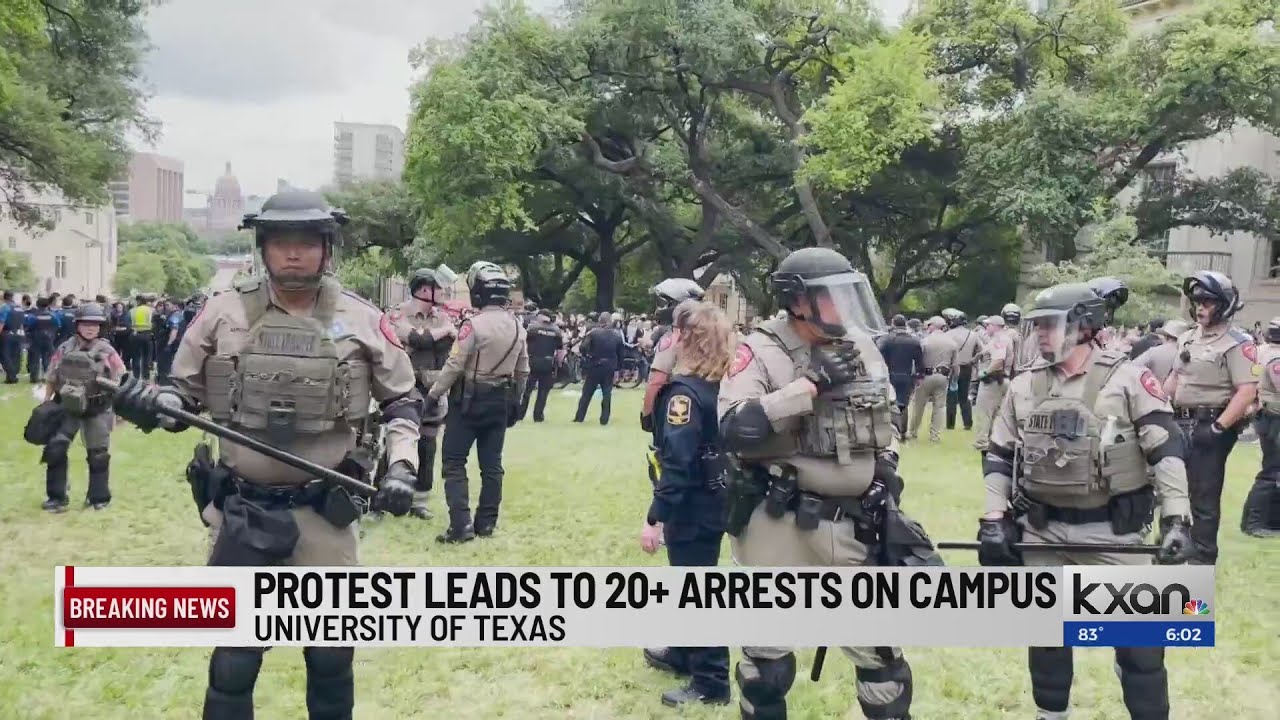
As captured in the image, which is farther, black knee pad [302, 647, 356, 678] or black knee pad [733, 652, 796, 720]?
black knee pad [733, 652, 796, 720]

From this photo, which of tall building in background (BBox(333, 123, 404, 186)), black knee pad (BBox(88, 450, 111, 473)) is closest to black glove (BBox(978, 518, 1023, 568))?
tall building in background (BBox(333, 123, 404, 186))

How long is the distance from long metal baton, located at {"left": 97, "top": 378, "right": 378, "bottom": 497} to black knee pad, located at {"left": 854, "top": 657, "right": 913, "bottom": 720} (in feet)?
6.56

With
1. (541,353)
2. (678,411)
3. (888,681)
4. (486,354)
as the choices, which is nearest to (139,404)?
(678,411)

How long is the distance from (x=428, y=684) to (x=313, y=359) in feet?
6.86

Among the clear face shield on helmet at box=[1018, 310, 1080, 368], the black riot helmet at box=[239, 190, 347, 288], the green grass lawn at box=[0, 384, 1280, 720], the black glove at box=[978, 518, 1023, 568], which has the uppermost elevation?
the black riot helmet at box=[239, 190, 347, 288]

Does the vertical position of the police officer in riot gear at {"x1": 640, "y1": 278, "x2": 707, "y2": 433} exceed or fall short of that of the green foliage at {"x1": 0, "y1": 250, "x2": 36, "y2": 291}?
it falls short

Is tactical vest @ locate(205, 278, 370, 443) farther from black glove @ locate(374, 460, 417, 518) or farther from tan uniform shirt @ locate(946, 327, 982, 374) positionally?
tan uniform shirt @ locate(946, 327, 982, 374)

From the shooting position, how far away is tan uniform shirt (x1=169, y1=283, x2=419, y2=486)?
3.54m

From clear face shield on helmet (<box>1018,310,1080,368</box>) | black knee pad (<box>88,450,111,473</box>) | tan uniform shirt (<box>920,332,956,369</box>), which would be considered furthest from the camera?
tan uniform shirt (<box>920,332,956,369</box>)

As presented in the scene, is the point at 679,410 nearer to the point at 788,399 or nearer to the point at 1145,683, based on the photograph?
the point at 788,399

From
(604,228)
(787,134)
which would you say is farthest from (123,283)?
(787,134)

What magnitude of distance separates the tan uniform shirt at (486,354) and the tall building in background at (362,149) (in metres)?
1.48

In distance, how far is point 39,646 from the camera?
507cm

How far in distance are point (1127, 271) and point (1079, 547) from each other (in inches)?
688
